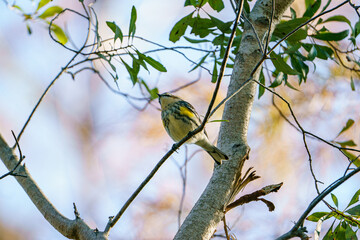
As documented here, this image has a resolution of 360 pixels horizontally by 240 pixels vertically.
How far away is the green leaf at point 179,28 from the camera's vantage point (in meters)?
2.84

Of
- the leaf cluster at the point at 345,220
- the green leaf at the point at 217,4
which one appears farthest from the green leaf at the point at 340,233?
the green leaf at the point at 217,4

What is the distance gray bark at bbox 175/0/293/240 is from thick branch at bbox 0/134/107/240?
1.23ft

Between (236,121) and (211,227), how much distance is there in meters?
0.55

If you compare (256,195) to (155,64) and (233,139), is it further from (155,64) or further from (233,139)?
(155,64)

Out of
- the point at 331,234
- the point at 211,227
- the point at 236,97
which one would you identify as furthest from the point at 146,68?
the point at 331,234

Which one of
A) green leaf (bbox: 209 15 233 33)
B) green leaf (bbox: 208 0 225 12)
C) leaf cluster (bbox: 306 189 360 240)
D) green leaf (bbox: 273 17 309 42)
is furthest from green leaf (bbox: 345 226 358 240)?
green leaf (bbox: 208 0 225 12)

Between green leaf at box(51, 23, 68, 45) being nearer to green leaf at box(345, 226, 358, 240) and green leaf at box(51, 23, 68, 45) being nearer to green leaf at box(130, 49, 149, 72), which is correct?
green leaf at box(130, 49, 149, 72)

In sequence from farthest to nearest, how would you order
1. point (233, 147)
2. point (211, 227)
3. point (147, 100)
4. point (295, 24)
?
point (147, 100)
point (295, 24)
point (233, 147)
point (211, 227)

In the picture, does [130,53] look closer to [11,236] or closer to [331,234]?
[331,234]

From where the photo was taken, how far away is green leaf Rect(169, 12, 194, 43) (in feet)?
9.31

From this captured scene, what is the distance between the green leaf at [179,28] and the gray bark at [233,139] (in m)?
0.48

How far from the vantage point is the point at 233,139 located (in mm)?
2152

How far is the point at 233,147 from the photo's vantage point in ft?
6.92

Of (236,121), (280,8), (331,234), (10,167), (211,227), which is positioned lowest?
(10,167)
